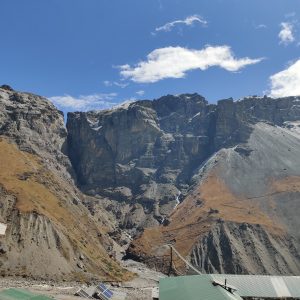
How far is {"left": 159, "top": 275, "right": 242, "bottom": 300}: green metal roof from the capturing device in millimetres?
46844

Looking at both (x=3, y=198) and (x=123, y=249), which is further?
(x=123, y=249)

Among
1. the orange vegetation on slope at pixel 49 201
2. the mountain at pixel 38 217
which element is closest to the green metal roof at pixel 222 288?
the mountain at pixel 38 217

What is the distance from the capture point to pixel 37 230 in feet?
326

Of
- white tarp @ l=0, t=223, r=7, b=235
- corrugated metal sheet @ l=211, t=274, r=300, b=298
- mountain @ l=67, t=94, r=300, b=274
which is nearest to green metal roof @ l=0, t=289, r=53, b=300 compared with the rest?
corrugated metal sheet @ l=211, t=274, r=300, b=298

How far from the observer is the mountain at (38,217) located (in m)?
91.6

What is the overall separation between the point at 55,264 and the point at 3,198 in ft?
69.2

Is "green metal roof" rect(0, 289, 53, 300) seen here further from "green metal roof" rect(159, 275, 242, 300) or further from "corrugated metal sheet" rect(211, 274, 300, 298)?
"corrugated metal sheet" rect(211, 274, 300, 298)

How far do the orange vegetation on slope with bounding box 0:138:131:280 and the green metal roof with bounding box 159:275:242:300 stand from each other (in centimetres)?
4650

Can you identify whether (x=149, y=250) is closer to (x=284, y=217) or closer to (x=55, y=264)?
(x=284, y=217)

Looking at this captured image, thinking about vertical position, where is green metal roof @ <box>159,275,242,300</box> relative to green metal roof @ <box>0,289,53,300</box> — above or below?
above

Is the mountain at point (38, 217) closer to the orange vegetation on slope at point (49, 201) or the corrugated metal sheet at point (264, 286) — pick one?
the orange vegetation on slope at point (49, 201)

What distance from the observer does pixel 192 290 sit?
166 ft

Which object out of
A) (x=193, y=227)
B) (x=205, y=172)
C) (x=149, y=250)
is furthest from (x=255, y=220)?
(x=205, y=172)

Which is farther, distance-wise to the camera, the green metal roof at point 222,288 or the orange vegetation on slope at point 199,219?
the orange vegetation on slope at point 199,219
